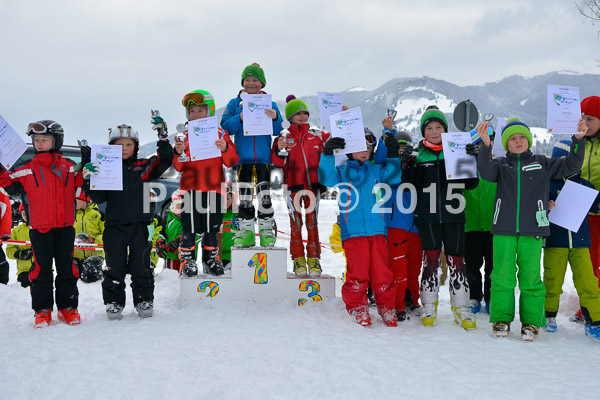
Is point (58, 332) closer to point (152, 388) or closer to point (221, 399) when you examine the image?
point (152, 388)

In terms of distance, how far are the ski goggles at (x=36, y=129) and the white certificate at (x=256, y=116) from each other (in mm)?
1912

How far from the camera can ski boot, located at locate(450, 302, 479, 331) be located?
386 cm

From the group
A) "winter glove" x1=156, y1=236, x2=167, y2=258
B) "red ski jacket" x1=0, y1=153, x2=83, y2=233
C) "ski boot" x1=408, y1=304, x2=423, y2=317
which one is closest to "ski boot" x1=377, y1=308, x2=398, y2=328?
"ski boot" x1=408, y1=304, x2=423, y2=317

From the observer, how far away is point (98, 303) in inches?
187

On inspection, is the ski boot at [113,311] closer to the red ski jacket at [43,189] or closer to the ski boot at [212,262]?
the red ski jacket at [43,189]

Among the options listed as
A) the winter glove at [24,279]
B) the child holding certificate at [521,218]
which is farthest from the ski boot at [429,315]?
the winter glove at [24,279]

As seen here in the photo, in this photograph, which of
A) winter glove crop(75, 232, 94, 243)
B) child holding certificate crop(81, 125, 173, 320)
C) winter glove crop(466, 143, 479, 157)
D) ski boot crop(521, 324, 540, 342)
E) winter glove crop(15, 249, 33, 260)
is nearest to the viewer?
ski boot crop(521, 324, 540, 342)

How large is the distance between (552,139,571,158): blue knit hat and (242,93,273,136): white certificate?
2885mm

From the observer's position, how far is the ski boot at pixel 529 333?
3.56 metres

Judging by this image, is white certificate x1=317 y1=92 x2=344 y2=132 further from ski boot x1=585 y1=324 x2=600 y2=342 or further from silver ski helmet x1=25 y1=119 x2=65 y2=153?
ski boot x1=585 y1=324 x2=600 y2=342

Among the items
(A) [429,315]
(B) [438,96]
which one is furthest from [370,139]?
(B) [438,96]

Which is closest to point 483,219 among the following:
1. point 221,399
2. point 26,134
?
point 221,399

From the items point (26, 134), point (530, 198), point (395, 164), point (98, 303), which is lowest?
point (98, 303)

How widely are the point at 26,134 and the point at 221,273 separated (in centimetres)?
246
